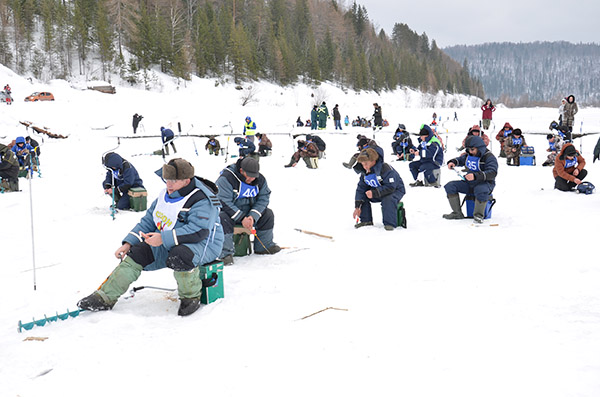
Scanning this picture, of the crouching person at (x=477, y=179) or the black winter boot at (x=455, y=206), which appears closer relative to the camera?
the crouching person at (x=477, y=179)

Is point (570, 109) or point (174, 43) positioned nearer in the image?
point (570, 109)

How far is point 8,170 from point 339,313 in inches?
427

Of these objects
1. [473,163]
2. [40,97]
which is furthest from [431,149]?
[40,97]

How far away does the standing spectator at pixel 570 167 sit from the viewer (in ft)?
29.4

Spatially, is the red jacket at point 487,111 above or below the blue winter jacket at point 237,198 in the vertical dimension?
above

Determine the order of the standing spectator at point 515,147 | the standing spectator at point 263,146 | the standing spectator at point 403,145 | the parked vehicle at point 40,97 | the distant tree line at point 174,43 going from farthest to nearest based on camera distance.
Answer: the distant tree line at point 174,43
the parked vehicle at point 40,97
the standing spectator at point 263,146
the standing spectator at point 403,145
the standing spectator at point 515,147

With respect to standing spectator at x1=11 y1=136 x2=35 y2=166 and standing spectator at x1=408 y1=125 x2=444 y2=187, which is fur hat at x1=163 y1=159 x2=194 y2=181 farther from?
standing spectator at x1=11 y1=136 x2=35 y2=166

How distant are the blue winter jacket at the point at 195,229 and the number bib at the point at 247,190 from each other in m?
1.46

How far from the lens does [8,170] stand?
11211mm

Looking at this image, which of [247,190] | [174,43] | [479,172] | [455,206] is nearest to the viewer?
[247,190]

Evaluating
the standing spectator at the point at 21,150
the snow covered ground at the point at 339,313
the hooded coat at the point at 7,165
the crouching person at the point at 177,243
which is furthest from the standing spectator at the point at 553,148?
the standing spectator at the point at 21,150

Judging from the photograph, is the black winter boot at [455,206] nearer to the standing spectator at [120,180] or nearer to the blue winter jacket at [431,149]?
the blue winter jacket at [431,149]

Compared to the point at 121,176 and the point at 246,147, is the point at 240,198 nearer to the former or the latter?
the point at 121,176

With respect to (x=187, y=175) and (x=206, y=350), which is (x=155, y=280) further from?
(x=206, y=350)
